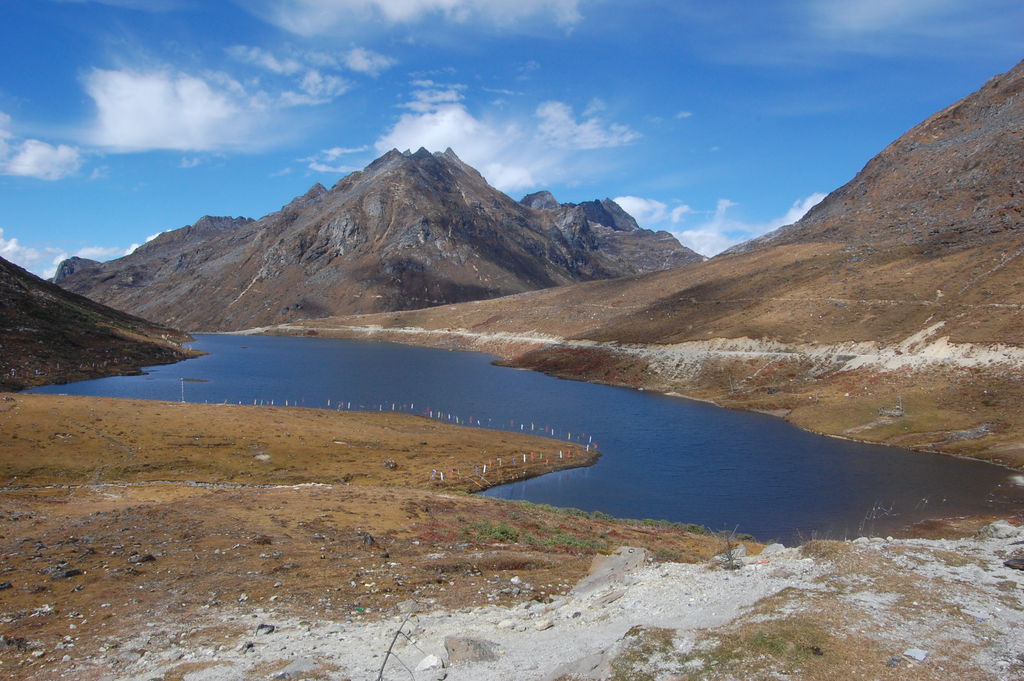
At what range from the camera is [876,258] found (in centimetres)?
13662

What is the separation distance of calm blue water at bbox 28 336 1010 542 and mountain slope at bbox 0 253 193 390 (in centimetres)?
731

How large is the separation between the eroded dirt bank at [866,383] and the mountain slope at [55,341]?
10044 cm

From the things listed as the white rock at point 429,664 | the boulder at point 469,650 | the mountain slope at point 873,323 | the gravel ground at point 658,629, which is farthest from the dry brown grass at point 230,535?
the mountain slope at point 873,323

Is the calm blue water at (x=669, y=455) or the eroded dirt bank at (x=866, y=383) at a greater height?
the eroded dirt bank at (x=866, y=383)

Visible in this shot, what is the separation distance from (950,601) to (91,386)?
12150 centimetres

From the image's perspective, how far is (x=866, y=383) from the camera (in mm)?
88812

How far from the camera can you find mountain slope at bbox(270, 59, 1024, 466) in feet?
251

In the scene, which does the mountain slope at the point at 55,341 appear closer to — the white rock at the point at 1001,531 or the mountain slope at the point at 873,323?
the mountain slope at the point at 873,323

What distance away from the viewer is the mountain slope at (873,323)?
251 feet

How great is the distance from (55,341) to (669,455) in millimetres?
122173

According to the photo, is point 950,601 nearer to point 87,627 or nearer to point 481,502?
point 87,627

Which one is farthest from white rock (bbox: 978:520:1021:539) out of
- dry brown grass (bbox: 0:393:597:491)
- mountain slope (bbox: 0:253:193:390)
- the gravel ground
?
mountain slope (bbox: 0:253:193:390)

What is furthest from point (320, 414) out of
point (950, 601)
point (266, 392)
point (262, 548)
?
point (950, 601)

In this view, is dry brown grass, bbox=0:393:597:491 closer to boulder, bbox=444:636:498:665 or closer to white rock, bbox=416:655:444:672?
boulder, bbox=444:636:498:665
